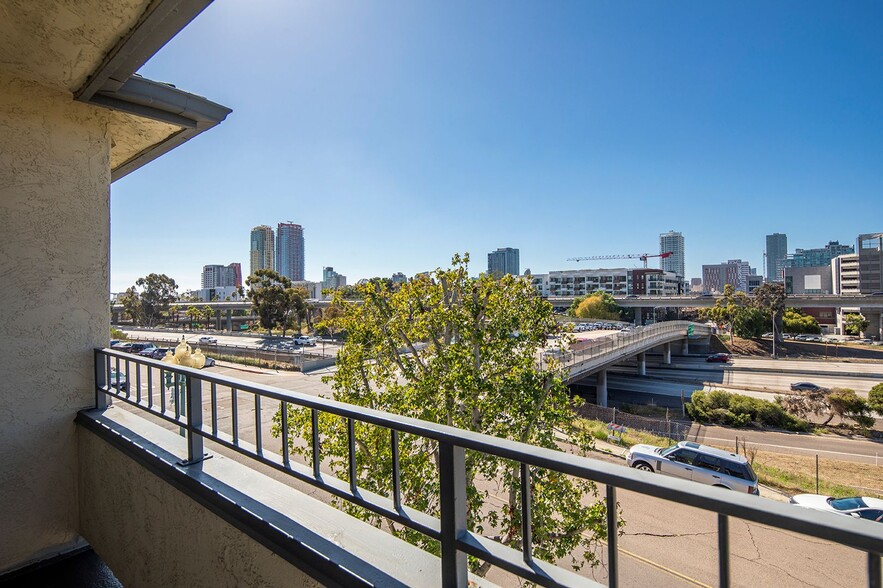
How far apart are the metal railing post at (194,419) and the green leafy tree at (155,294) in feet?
166

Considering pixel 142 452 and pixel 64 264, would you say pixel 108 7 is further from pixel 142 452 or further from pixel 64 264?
pixel 142 452

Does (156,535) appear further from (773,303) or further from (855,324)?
(855,324)

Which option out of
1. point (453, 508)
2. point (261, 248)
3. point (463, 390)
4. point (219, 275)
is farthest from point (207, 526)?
point (219, 275)

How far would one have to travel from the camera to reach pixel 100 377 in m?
2.99

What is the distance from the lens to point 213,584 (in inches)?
69.5

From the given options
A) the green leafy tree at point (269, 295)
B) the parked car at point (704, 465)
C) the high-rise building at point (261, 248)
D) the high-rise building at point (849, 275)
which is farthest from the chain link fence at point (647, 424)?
the high-rise building at point (261, 248)

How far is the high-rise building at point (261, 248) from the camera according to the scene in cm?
12221

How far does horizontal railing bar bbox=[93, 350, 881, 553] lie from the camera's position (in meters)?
0.66

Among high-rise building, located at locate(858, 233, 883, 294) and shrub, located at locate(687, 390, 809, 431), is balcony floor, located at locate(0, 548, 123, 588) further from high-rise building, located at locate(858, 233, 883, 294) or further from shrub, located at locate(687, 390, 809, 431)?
high-rise building, located at locate(858, 233, 883, 294)

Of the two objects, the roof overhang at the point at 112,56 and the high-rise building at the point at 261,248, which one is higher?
the high-rise building at the point at 261,248

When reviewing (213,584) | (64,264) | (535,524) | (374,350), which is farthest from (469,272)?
(213,584)

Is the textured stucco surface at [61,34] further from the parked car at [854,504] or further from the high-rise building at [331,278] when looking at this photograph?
the high-rise building at [331,278]

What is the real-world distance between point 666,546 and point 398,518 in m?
6.72

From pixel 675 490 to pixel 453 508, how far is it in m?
0.59
